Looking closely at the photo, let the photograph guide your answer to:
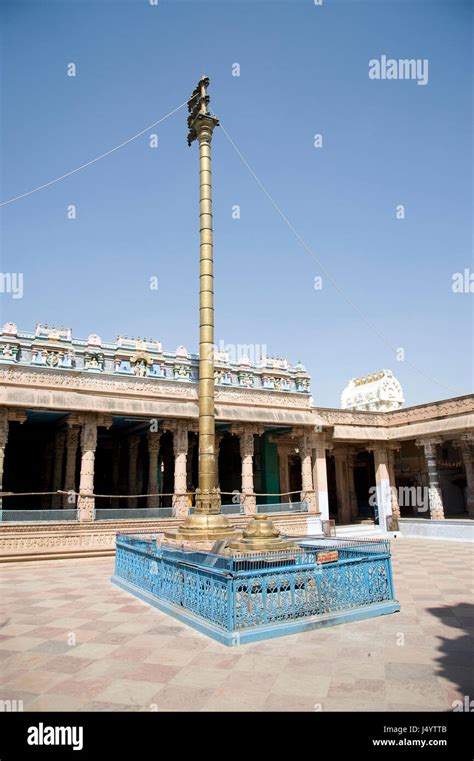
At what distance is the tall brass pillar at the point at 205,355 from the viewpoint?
1059cm

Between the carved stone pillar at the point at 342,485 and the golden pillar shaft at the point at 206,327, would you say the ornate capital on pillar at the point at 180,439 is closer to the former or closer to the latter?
the golden pillar shaft at the point at 206,327

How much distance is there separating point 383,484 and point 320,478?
335cm

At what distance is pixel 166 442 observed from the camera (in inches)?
940

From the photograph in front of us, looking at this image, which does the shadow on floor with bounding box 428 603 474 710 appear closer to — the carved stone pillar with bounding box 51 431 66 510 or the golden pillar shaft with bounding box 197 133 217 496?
the golden pillar shaft with bounding box 197 133 217 496

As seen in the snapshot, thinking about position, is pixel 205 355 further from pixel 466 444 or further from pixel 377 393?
pixel 377 393

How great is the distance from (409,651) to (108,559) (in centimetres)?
1052

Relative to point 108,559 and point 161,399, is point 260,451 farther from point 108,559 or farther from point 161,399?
point 108,559

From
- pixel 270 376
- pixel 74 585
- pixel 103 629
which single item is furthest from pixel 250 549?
pixel 270 376

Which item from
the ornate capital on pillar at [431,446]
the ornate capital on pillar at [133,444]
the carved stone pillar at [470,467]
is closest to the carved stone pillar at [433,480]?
the ornate capital on pillar at [431,446]

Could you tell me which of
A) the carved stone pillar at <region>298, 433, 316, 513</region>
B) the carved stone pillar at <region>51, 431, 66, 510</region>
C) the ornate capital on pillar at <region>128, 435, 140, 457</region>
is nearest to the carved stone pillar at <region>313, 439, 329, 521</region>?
the carved stone pillar at <region>298, 433, 316, 513</region>

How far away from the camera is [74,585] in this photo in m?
9.79

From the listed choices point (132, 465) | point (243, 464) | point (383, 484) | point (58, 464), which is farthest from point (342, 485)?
point (58, 464)

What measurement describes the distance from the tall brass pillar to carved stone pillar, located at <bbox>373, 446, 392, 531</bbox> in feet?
37.7

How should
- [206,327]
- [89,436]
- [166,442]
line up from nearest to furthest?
[206,327] → [89,436] → [166,442]
